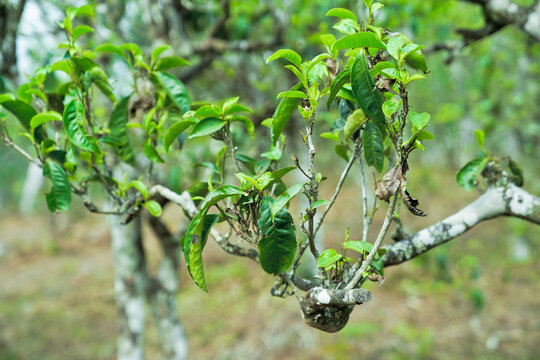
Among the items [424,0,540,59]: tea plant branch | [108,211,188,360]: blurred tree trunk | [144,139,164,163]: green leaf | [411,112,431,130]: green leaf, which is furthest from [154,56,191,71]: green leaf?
[424,0,540,59]: tea plant branch

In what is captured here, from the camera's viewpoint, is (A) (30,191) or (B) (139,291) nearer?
(B) (139,291)

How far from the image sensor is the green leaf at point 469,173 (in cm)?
148

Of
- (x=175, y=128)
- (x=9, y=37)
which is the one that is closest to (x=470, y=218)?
(x=175, y=128)

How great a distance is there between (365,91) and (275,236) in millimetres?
444

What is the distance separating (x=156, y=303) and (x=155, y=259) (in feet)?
23.2

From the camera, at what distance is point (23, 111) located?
130 centimetres

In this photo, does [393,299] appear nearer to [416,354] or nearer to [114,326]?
[416,354]

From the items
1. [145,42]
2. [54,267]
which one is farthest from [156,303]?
[54,267]

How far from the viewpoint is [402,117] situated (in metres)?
0.93

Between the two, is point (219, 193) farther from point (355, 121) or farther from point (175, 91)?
point (175, 91)

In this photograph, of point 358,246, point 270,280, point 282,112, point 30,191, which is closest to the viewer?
point 358,246

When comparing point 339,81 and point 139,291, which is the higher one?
point 339,81

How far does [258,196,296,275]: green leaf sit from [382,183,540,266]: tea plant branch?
0.47 meters

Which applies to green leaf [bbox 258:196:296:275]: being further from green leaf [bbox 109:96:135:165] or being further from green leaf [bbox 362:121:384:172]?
green leaf [bbox 109:96:135:165]
